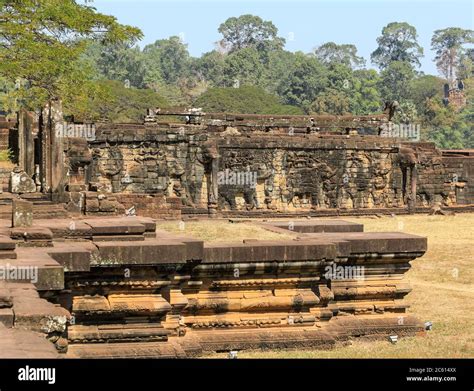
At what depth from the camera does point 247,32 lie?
140m

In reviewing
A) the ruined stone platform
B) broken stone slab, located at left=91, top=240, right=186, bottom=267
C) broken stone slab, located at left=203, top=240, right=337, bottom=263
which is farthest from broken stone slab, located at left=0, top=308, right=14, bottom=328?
broken stone slab, located at left=203, top=240, right=337, bottom=263

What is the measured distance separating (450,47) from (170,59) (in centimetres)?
3849

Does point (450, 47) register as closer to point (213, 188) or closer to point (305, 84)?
point (305, 84)

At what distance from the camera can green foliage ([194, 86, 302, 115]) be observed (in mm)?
70438

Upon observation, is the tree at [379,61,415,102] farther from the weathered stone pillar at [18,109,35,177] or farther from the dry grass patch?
the dry grass patch

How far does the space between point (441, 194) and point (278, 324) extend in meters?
22.9

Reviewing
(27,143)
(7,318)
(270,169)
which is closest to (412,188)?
(270,169)

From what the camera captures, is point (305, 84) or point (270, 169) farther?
point (305, 84)

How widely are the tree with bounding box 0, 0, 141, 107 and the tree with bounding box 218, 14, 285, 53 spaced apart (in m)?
108

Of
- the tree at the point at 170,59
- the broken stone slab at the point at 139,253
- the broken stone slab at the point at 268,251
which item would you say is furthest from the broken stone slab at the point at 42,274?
the tree at the point at 170,59

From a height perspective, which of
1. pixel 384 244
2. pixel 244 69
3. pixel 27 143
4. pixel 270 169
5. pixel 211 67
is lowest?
pixel 384 244

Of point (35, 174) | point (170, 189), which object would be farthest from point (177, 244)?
point (170, 189)

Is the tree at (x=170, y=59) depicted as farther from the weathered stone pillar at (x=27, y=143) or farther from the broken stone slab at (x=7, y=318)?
the broken stone slab at (x=7, y=318)
